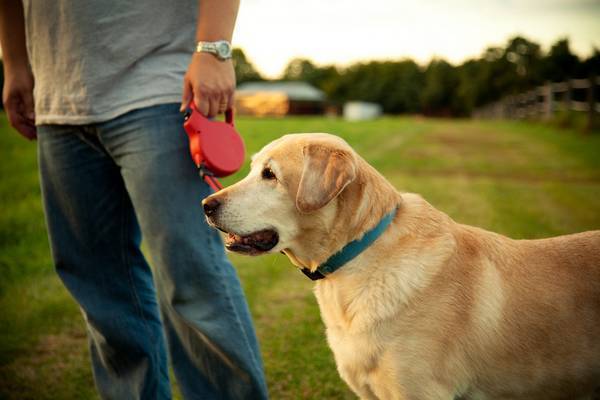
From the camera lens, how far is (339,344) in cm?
227

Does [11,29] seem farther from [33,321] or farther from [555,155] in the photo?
[555,155]

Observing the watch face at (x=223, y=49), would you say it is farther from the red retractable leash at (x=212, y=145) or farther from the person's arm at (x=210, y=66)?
the red retractable leash at (x=212, y=145)

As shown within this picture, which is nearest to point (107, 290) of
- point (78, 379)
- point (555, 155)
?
point (78, 379)

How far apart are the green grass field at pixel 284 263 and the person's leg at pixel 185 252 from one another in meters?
0.99

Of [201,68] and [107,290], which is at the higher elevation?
[201,68]

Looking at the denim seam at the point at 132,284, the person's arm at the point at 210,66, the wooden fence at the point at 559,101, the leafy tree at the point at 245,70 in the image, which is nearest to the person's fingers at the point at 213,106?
the person's arm at the point at 210,66

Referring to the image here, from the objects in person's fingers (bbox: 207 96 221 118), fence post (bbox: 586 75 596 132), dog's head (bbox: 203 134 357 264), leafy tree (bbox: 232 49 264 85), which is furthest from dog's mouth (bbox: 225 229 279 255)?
leafy tree (bbox: 232 49 264 85)

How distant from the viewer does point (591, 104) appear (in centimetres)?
1608

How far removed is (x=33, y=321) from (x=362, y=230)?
3362 millimetres

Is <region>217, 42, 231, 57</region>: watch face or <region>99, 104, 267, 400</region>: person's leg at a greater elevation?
<region>217, 42, 231, 57</region>: watch face

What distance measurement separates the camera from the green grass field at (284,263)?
11.2 ft

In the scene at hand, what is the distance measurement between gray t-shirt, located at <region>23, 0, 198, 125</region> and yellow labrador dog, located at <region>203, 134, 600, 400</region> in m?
0.60

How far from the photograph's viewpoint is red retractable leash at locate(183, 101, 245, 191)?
2152 millimetres

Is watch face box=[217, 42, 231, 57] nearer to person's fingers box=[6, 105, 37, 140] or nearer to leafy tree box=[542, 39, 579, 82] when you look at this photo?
person's fingers box=[6, 105, 37, 140]
